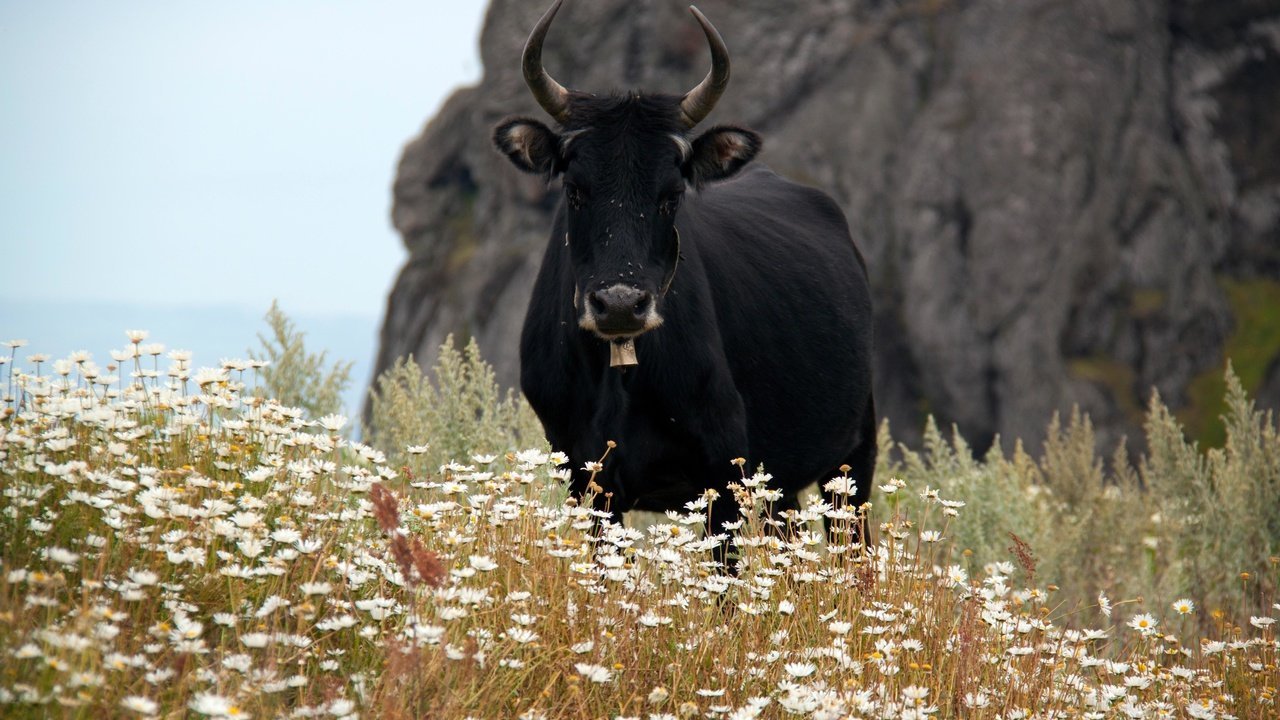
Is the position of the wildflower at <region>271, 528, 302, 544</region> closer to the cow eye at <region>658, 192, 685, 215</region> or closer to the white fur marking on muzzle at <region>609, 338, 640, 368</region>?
the white fur marking on muzzle at <region>609, 338, 640, 368</region>

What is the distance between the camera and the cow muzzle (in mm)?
5359

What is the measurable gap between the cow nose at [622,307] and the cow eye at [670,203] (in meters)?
0.63

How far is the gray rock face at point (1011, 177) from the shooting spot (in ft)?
126

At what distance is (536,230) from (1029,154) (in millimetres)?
16216

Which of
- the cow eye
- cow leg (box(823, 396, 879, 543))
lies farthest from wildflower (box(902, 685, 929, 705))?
cow leg (box(823, 396, 879, 543))

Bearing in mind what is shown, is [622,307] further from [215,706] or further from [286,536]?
[215,706]

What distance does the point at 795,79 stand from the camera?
1676 inches

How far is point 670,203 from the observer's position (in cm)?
597

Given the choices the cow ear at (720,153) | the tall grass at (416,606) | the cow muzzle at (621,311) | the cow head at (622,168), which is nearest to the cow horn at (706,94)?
the cow head at (622,168)

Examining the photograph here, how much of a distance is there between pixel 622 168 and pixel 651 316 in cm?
82

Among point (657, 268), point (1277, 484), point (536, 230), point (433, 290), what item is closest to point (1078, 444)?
point (1277, 484)

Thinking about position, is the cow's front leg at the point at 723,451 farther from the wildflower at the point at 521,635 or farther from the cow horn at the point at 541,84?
the wildflower at the point at 521,635

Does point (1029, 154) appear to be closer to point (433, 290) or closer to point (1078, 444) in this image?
point (433, 290)

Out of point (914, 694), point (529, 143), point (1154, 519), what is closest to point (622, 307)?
point (529, 143)
